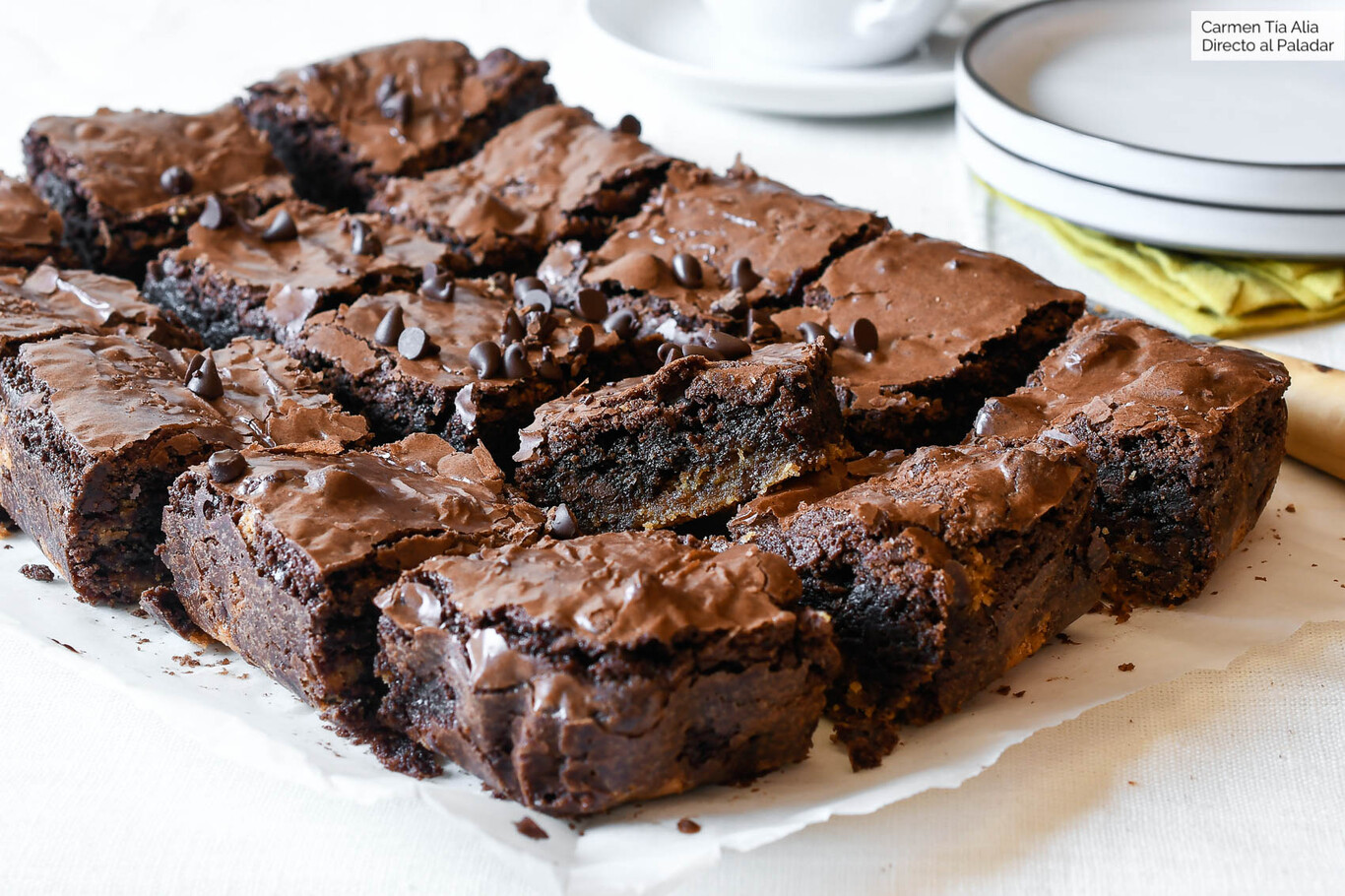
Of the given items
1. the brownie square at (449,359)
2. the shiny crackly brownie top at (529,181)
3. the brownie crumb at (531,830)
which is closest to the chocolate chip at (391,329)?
the brownie square at (449,359)

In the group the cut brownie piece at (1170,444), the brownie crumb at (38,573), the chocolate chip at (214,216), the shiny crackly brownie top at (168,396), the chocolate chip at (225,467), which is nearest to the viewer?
the chocolate chip at (225,467)

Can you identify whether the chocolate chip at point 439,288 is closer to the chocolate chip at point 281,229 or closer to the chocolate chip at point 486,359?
the chocolate chip at point 486,359

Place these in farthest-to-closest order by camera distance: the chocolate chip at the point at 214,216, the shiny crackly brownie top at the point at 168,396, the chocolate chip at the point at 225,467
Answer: the chocolate chip at the point at 214,216 < the shiny crackly brownie top at the point at 168,396 < the chocolate chip at the point at 225,467

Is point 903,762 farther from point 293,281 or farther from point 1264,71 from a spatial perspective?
point 1264,71

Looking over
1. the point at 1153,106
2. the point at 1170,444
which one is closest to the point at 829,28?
the point at 1153,106

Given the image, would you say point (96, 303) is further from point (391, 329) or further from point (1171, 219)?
point (1171, 219)

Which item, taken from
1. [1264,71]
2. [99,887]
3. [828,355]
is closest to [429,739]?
[99,887]

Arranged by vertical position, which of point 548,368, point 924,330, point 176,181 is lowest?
point 924,330

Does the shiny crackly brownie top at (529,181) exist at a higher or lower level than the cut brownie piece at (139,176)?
lower
